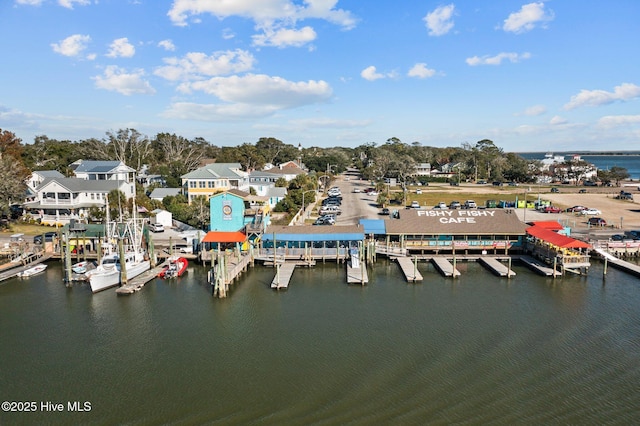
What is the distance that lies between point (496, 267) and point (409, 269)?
26.1 feet

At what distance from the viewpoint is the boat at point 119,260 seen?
3603 cm

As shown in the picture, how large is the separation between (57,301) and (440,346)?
27942 mm

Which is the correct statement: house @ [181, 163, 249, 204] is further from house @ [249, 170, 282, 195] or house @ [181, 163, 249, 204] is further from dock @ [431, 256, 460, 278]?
dock @ [431, 256, 460, 278]

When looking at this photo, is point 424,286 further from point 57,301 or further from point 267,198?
point 267,198

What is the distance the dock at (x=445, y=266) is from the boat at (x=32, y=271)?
3652 cm

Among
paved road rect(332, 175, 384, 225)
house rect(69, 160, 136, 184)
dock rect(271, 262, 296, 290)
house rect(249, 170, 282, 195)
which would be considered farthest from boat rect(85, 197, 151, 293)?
house rect(249, 170, 282, 195)

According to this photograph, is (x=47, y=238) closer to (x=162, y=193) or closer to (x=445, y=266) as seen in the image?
(x=162, y=193)

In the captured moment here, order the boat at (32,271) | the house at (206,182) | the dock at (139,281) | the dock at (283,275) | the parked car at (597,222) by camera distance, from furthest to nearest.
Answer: the house at (206,182)
the parked car at (597,222)
the boat at (32,271)
the dock at (283,275)
the dock at (139,281)

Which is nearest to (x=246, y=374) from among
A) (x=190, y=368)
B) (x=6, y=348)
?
(x=190, y=368)

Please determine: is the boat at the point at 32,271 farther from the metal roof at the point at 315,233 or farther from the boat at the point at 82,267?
the metal roof at the point at 315,233

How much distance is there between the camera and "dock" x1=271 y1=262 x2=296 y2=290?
3650cm

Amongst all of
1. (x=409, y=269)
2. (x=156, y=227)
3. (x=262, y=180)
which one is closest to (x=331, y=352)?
(x=409, y=269)

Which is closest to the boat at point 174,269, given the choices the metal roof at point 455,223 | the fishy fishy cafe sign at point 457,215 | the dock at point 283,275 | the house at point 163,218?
the dock at point 283,275

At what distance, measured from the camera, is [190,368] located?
24000 mm
